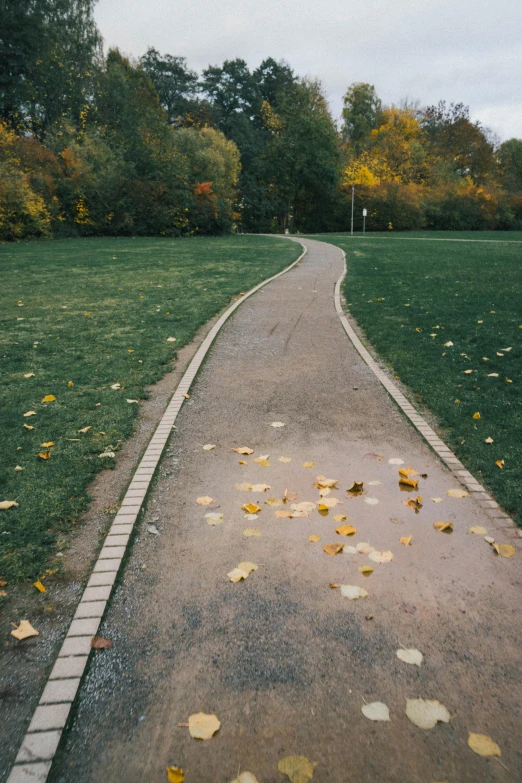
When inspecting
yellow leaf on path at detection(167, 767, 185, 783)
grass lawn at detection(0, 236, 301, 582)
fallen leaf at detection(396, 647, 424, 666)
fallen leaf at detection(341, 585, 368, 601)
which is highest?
grass lawn at detection(0, 236, 301, 582)

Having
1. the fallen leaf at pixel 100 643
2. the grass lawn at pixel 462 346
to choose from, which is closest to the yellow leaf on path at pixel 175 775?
the fallen leaf at pixel 100 643

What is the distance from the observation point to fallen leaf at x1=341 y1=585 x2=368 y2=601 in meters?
3.39

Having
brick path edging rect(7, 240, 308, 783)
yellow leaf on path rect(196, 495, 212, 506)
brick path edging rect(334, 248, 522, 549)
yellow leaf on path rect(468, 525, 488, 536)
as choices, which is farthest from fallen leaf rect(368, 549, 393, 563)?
brick path edging rect(7, 240, 308, 783)

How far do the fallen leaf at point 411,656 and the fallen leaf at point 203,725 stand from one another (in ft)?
3.43

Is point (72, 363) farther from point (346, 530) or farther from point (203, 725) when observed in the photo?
point (203, 725)

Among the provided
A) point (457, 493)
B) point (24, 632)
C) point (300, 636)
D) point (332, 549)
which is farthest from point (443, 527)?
point (24, 632)

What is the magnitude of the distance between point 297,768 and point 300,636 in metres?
0.78

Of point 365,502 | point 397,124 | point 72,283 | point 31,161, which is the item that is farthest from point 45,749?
point 397,124

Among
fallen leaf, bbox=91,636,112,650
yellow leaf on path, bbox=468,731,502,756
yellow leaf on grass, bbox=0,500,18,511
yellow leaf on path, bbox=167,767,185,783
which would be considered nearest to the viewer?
yellow leaf on path, bbox=167,767,185,783

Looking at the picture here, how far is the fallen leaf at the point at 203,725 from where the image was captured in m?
2.48

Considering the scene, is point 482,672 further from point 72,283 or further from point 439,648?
point 72,283

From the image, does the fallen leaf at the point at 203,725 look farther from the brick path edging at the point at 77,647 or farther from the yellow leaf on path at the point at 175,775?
the brick path edging at the point at 77,647

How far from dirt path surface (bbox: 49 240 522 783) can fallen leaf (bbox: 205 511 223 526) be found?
0.07 meters

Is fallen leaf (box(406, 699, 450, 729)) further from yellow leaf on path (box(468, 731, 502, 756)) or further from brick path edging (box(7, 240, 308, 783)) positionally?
brick path edging (box(7, 240, 308, 783))
